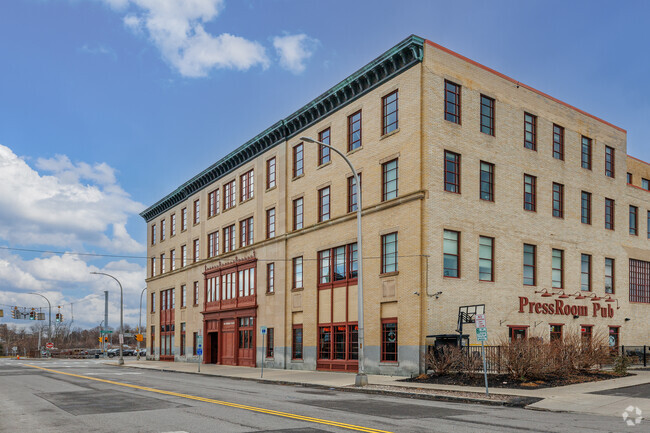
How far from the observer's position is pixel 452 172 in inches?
1193

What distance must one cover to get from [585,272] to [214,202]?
1188 inches

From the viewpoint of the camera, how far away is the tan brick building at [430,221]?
29453 millimetres

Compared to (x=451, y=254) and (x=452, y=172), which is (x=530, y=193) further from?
(x=451, y=254)

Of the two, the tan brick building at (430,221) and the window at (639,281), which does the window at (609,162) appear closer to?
the tan brick building at (430,221)

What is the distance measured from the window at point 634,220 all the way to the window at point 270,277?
2387 cm

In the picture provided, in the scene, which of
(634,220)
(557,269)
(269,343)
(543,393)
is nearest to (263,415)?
(543,393)

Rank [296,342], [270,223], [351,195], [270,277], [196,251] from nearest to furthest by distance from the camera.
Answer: [351,195], [296,342], [270,277], [270,223], [196,251]

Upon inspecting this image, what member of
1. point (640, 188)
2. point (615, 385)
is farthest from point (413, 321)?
point (640, 188)

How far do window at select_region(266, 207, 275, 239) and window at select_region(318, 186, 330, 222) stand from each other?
622 cm

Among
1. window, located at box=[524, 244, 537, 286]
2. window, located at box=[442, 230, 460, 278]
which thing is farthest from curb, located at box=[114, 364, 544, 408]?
window, located at box=[524, 244, 537, 286]

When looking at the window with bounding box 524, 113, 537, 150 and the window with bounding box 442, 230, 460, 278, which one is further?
the window with bounding box 524, 113, 537, 150

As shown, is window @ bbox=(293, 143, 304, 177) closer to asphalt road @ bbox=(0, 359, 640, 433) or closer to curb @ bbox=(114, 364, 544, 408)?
curb @ bbox=(114, 364, 544, 408)

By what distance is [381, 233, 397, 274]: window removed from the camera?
30.5 m

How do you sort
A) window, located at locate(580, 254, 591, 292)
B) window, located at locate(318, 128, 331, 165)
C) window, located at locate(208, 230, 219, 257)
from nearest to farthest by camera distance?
window, located at locate(580, 254, 591, 292), window, located at locate(318, 128, 331, 165), window, located at locate(208, 230, 219, 257)
